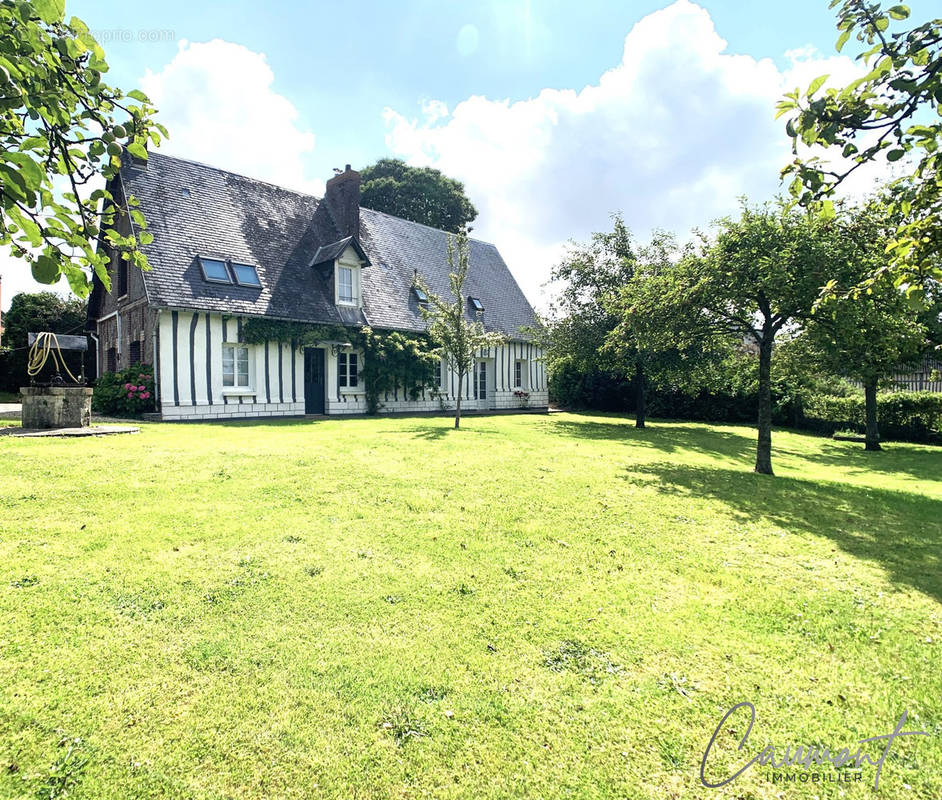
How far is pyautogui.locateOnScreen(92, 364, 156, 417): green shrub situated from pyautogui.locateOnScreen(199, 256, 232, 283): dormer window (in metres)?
3.02

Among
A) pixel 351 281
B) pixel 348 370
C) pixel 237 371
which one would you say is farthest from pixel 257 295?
pixel 348 370

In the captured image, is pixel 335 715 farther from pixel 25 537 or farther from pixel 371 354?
pixel 371 354

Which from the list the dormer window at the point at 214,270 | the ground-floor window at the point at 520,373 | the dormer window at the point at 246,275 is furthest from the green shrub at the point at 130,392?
the ground-floor window at the point at 520,373

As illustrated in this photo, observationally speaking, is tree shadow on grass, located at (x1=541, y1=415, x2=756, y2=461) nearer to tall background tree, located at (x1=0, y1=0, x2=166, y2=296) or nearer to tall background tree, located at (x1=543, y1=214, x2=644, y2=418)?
tall background tree, located at (x1=543, y1=214, x2=644, y2=418)

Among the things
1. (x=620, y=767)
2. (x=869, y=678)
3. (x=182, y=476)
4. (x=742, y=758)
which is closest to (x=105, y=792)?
(x=620, y=767)

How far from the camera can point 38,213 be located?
70.7 inches

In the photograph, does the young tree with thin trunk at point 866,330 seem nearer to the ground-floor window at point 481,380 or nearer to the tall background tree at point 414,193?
the ground-floor window at point 481,380

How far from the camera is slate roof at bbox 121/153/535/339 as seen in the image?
47.1 ft

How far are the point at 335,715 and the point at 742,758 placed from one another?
1843 mm

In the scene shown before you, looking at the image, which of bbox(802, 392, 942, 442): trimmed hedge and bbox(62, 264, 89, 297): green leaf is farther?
bbox(802, 392, 942, 442): trimmed hedge

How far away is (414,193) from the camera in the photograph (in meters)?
35.1

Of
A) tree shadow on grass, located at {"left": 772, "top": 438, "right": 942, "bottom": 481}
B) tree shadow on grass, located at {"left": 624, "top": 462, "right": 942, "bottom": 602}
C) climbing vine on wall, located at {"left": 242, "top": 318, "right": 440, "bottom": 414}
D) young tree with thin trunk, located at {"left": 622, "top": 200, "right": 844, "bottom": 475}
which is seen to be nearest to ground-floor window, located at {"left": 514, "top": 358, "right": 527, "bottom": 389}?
climbing vine on wall, located at {"left": 242, "top": 318, "right": 440, "bottom": 414}

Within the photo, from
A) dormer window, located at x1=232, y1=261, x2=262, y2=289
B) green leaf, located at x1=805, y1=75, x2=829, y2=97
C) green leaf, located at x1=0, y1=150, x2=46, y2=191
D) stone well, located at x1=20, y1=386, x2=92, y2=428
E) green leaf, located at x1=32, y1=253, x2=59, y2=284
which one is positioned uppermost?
dormer window, located at x1=232, y1=261, x2=262, y2=289

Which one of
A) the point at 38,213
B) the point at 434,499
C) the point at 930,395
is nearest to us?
the point at 38,213
